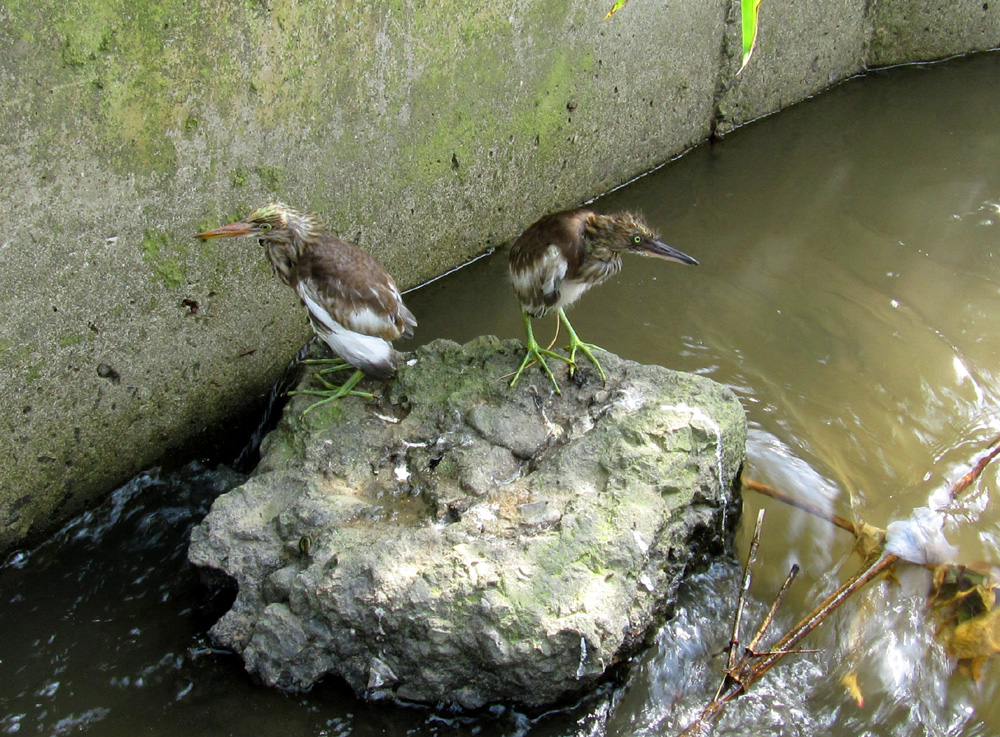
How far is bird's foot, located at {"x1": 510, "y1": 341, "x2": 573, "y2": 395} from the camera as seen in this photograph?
3.06 meters

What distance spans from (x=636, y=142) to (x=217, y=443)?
2.80 metres

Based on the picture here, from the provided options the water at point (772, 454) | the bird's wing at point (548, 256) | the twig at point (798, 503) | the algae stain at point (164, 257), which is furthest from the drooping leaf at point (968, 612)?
→ the algae stain at point (164, 257)

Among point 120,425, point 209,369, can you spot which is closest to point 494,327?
point 209,369

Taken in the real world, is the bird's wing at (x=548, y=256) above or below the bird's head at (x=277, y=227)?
below

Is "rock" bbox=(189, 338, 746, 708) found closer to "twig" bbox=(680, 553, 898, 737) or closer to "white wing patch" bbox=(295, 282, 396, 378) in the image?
"white wing patch" bbox=(295, 282, 396, 378)

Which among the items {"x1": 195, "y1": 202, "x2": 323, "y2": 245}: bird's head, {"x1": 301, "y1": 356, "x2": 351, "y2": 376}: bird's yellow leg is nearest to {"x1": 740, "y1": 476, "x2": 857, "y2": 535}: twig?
{"x1": 301, "y1": 356, "x2": 351, "y2": 376}: bird's yellow leg

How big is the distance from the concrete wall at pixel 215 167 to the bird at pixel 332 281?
319mm

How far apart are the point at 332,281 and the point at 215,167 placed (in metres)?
0.59

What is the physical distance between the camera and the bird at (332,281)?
2.83 metres

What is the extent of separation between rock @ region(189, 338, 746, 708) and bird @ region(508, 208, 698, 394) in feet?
0.67

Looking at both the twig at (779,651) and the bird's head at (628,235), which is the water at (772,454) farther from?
the bird's head at (628,235)

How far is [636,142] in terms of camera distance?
16.0 feet

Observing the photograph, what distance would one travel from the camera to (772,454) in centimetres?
334

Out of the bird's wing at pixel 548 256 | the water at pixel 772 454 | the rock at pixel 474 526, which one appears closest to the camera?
the rock at pixel 474 526
